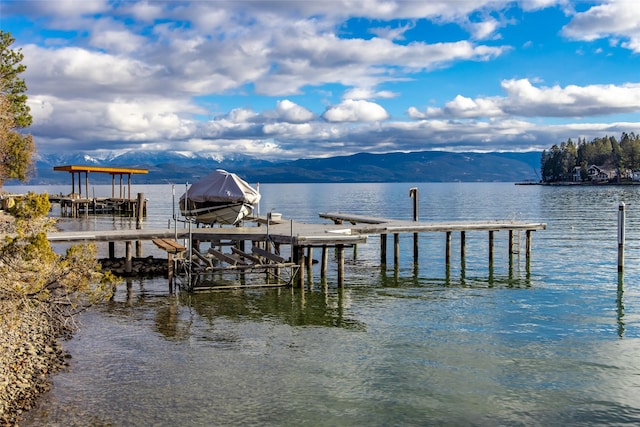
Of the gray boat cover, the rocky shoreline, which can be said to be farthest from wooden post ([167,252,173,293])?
the rocky shoreline

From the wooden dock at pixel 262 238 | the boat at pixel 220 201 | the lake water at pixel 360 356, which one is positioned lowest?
the lake water at pixel 360 356

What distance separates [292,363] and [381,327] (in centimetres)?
466

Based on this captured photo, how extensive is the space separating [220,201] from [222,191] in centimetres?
52

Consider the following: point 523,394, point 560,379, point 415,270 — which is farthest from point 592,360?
point 415,270

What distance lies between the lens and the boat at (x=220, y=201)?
A: 30719 millimetres

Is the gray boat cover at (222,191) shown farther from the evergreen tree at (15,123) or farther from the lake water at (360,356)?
the evergreen tree at (15,123)

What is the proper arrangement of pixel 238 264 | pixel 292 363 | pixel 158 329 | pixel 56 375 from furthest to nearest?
pixel 238 264, pixel 158 329, pixel 292 363, pixel 56 375

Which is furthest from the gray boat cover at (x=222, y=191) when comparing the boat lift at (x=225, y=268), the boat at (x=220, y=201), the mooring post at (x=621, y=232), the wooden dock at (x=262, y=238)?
the mooring post at (x=621, y=232)

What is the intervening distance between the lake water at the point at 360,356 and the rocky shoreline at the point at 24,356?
38 cm

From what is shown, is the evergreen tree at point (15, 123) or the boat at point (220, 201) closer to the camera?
the boat at point (220, 201)

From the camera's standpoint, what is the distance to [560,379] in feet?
49.0

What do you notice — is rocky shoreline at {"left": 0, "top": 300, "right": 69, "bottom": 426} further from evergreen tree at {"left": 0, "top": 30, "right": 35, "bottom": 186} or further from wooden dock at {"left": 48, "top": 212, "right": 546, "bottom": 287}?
evergreen tree at {"left": 0, "top": 30, "right": 35, "bottom": 186}

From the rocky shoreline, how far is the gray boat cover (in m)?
13.0

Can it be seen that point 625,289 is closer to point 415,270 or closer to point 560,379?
point 415,270
